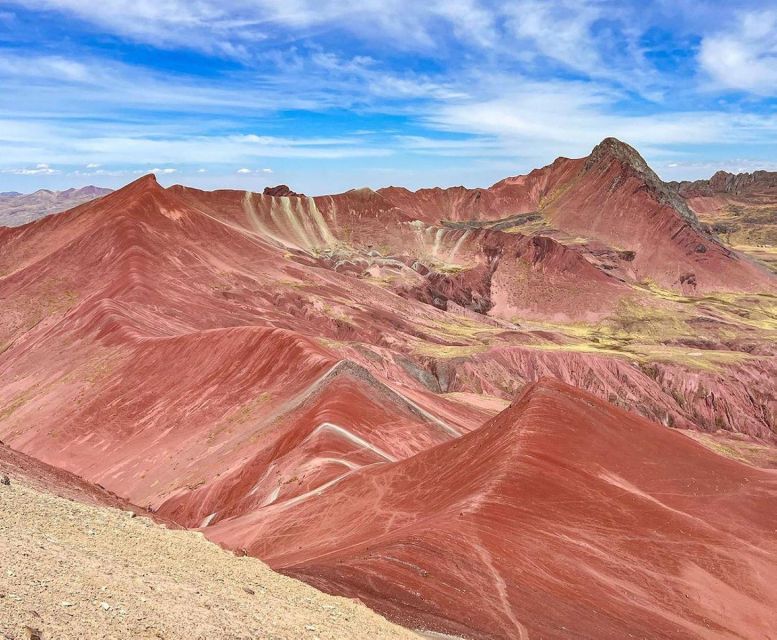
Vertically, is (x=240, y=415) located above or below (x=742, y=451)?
above

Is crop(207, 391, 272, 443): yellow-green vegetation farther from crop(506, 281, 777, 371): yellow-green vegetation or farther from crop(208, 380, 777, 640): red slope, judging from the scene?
crop(506, 281, 777, 371): yellow-green vegetation

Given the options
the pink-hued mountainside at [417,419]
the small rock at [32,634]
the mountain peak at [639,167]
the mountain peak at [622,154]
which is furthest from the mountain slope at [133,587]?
the mountain peak at [622,154]

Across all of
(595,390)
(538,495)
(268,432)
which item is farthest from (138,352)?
(595,390)

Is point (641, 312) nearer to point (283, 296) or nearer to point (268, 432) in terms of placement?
point (283, 296)

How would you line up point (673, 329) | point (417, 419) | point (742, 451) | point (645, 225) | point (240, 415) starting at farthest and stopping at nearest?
point (645, 225) → point (673, 329) → point (742, 451) → point (240, 415) → point (417, 419)

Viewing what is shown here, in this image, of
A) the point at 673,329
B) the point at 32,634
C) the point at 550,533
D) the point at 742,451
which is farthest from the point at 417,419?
the point at 673,329

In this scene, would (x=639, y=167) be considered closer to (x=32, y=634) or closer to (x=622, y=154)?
(x=622, y=154)

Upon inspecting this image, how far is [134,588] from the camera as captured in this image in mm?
10102

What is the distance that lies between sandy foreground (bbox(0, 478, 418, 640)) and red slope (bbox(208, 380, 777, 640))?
6.99 ft

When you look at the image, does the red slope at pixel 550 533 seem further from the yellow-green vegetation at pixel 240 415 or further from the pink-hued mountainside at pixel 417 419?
the yellow-green vegetation at pixel 240 415

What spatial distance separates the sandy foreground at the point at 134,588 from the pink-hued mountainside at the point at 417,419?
213cm

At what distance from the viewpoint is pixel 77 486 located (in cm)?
2139

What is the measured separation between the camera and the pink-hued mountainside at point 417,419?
1811 cm

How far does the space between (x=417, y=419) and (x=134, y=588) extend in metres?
32.8
